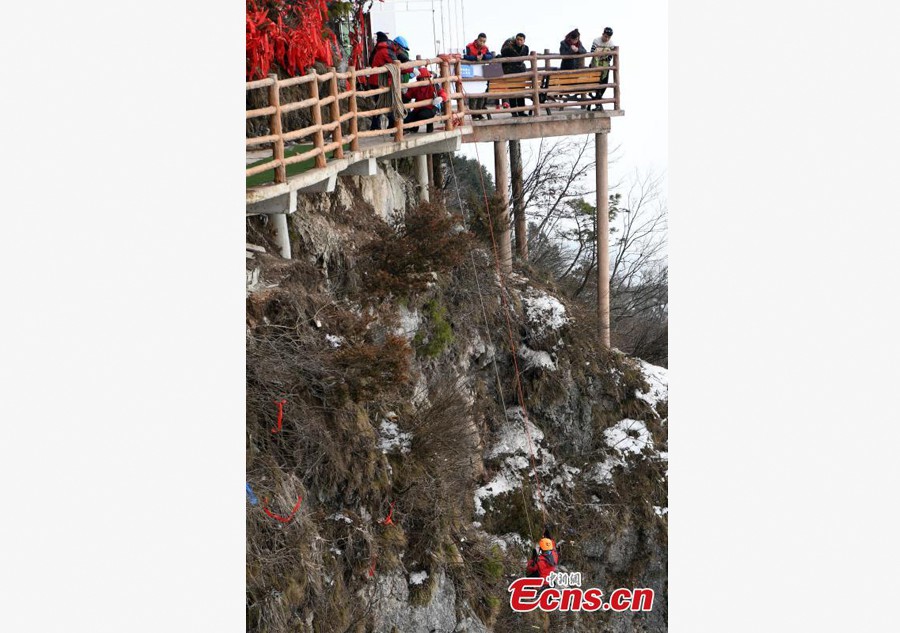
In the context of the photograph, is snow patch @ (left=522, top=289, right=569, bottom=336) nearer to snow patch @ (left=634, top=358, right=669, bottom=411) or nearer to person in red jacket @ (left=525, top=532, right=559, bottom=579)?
snow patch @ (left=634, top=358, right=669, bottom=411)

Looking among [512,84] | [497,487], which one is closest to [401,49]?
[512,84]

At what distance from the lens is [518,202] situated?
20953 mm

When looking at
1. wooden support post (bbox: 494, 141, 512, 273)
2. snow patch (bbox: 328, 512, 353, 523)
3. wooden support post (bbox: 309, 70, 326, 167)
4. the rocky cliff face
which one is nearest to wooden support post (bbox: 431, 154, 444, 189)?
wooden support post (bbox: 494, 141, 512, 273)

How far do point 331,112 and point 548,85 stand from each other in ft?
21.9

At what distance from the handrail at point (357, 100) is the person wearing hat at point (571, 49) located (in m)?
0.19

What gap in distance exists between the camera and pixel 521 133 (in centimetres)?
1739

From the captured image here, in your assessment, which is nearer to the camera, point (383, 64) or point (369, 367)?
point (369, 367)

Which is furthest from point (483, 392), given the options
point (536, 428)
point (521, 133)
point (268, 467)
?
point (268, 467)

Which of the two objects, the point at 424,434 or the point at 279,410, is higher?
the point at 279,410

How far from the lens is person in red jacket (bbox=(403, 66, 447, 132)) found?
49.1ft

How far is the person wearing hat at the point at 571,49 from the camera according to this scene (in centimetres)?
1738

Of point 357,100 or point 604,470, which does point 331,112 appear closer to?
point 357,100

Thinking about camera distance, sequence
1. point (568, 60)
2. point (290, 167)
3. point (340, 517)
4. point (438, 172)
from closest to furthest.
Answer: point (340, 517) → point (290, 167) → point (568, 60) → point (438, 172)

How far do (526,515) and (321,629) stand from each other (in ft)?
20.1
